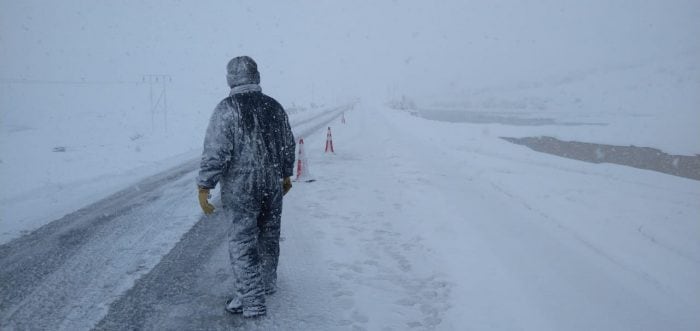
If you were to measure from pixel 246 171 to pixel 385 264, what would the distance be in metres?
2.00

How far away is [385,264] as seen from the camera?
4641 millimetres

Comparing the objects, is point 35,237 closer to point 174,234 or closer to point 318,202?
point 174,234

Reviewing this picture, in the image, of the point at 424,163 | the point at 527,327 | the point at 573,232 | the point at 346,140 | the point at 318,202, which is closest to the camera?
the point at 527,327

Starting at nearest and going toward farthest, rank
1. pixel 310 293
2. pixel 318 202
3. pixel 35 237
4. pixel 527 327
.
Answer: pixel 527 327 → pixel 310 293 → pixel 35 237 → pixel 318 202

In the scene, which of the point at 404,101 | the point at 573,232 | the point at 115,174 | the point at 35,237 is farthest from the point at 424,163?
the point at 404,101

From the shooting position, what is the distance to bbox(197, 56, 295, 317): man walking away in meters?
3.37

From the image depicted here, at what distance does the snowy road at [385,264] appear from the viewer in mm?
3512

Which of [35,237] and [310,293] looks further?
[35,237]

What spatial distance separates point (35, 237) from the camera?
5.47 meters

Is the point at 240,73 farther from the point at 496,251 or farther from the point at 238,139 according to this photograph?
the point at 496,251

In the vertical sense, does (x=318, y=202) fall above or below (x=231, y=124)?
below

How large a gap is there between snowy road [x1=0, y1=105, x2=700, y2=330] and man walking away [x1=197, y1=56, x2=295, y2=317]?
1.32 ft

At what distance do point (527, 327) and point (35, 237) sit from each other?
19.1 feet

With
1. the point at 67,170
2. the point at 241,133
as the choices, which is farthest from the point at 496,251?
the point at 67,170
